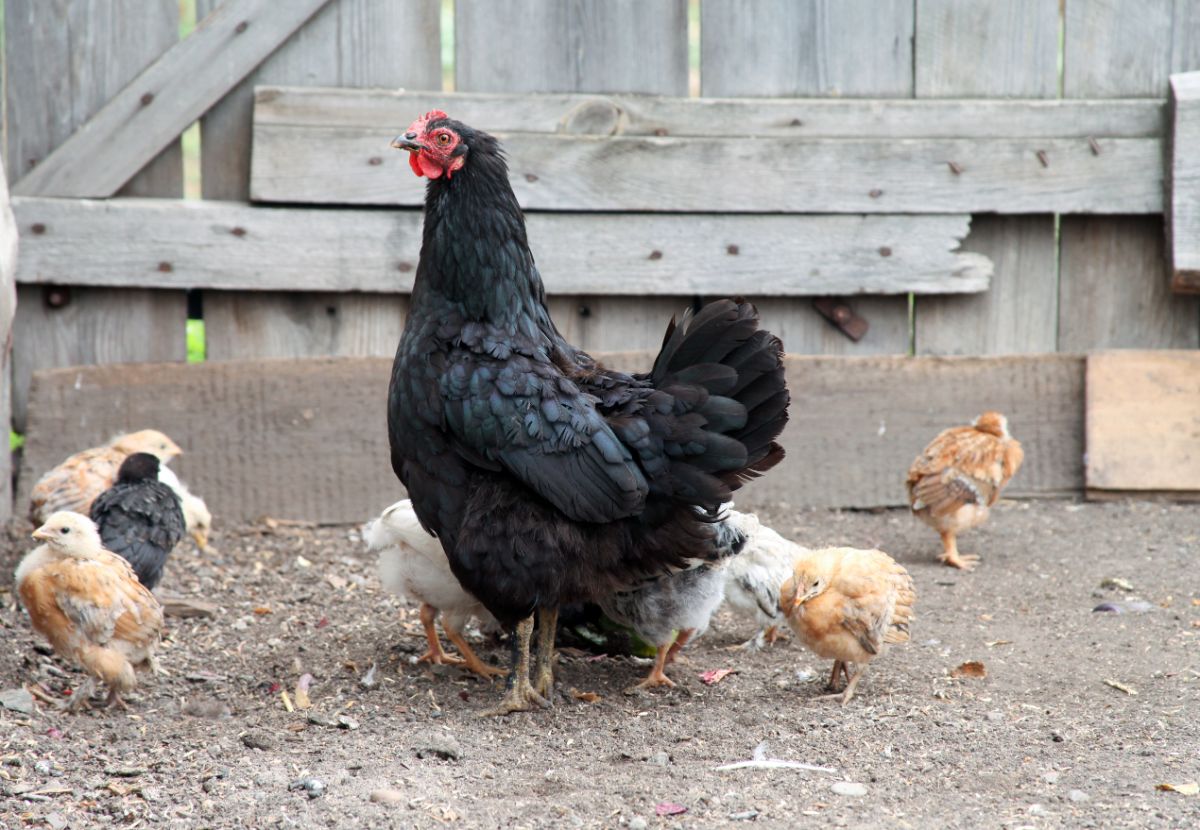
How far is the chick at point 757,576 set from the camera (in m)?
4.55

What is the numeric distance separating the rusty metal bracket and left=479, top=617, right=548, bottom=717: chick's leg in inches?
109

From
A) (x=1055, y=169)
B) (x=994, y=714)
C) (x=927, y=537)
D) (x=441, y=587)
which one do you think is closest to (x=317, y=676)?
(x=441, y=587)

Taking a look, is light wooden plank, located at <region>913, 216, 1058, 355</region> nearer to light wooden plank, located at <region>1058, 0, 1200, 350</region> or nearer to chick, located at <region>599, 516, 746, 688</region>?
light wooden plank, located at <region>1058, 0, 1200, 350</region>

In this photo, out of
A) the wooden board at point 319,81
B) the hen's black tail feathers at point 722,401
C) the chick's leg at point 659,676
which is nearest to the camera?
the hen's black tail feathers at point 722,401

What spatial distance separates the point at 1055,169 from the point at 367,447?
3704 mm

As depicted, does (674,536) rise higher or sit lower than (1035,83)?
lower

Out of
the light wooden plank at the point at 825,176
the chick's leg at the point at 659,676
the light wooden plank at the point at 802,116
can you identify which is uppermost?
the light wooden plank at the point at 802,116

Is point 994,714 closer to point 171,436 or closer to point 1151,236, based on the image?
point 1151,236

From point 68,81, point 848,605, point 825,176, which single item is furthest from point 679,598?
point 68,81

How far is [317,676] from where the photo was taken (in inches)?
176

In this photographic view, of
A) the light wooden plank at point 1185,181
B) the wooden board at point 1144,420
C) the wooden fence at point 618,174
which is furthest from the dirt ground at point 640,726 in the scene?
the light wooden plank at point 1185,181

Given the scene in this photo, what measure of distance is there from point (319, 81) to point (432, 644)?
9.63 ft

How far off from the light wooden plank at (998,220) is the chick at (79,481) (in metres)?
3.94

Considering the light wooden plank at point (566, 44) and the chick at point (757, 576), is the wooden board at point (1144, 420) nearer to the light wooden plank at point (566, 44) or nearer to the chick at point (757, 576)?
the chick at point (757, 576)
